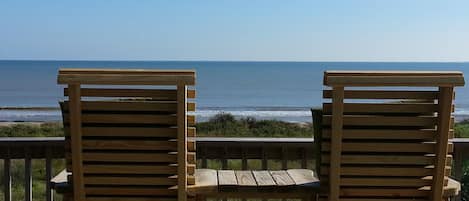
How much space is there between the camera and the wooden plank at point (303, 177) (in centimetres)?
300

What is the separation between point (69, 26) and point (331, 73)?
45.8 m

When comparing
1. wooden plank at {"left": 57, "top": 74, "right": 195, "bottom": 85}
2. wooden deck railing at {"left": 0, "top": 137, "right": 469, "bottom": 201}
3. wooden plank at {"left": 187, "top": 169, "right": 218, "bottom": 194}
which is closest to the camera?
wooden plank at {"left": 57, "top": 74, "right": 195, "bottom": 85}

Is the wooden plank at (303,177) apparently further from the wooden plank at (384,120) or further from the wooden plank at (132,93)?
the wooden plank at (132,93)

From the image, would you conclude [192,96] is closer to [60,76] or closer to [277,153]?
[60,76]

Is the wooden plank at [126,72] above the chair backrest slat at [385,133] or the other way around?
above

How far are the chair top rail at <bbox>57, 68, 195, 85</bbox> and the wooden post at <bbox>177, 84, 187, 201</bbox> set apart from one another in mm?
41

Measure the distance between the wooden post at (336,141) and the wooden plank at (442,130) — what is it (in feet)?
1.38

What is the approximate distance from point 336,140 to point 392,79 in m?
0.34

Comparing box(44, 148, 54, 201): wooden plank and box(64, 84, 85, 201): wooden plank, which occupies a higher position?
box(64, 84, 85, 201): wooden plank

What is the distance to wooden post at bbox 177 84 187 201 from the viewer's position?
2.66 meters

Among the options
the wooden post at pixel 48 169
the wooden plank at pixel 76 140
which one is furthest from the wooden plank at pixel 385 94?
the wooden post at pixel 48 169

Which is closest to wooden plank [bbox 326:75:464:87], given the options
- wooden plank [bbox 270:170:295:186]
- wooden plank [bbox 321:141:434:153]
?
wooden plank [bbox 321:141:434:153]

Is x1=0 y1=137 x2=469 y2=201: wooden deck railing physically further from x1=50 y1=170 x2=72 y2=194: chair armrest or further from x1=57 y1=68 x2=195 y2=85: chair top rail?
x1=57 y1=68 x2=195 y2=85: chair top rail

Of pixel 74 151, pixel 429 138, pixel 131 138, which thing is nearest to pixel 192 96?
pixel 131 138
